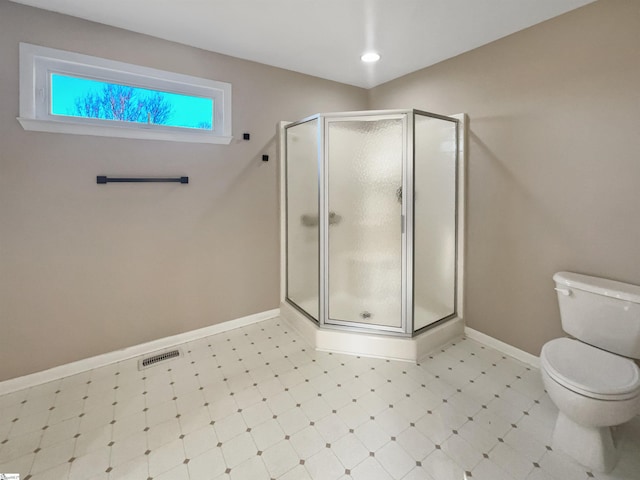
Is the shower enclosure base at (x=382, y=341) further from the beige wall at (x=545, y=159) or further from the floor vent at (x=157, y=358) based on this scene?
the floor vent at (x=157, y=358)

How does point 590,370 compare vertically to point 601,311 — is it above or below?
below

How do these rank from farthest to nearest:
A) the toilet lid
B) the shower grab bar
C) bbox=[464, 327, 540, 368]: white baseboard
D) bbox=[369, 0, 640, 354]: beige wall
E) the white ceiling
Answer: bbox=[464, 327, 540, 368]: white baseboard < the shower grab bar < the white ceiling < bbox=[369, 0, 640, 354]: beige wall < the toilet lid

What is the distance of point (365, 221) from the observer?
8.21 feet

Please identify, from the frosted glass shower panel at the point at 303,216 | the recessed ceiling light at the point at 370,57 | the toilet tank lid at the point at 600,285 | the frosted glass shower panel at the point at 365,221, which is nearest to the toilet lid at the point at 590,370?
the toilet tank lid at the point at 600,285

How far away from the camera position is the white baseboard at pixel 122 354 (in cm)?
195

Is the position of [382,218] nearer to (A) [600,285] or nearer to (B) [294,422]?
(A) [600,285]

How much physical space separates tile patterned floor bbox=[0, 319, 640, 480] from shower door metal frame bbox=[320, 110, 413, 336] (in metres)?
0.25

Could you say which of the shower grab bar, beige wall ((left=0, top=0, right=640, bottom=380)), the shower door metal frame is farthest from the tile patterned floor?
the shower grab bar

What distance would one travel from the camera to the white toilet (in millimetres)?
1319

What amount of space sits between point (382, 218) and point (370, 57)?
4.38 ft

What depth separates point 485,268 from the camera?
2.42 meters

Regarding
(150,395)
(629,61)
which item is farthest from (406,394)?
(629,61)

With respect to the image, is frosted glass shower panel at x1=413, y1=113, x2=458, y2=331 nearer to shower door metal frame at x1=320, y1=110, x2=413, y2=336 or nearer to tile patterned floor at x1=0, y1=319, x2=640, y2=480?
shower door metal frame at x1=320, y1=110, x2=413, y2=336

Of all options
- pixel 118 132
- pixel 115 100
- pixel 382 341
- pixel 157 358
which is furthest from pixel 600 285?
pixel 115 100
